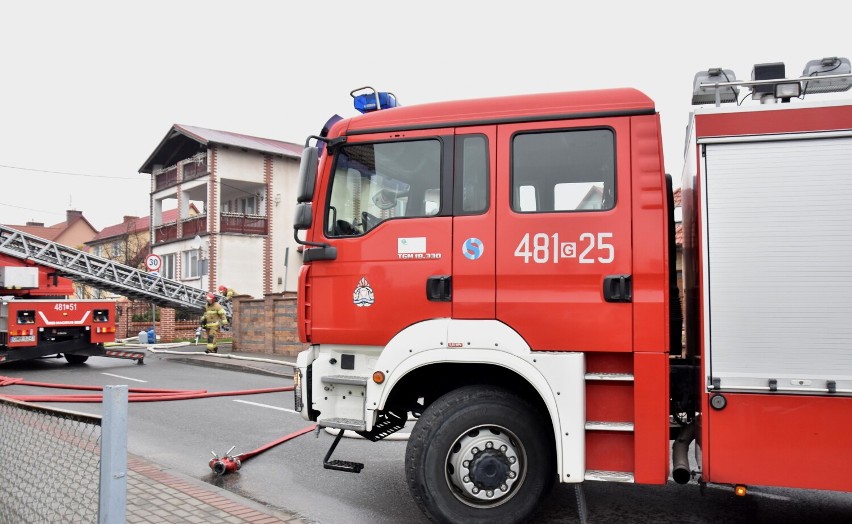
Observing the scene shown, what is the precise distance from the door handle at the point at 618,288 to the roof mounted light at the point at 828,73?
163 centimetres

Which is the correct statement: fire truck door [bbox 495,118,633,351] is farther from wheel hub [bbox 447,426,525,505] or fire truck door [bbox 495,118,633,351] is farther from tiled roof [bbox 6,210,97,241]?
tiled roof [bbox 6,210,97,241]

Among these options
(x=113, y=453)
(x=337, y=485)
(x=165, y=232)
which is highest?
(x=165, y=232)

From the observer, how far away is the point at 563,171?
4.45 meters

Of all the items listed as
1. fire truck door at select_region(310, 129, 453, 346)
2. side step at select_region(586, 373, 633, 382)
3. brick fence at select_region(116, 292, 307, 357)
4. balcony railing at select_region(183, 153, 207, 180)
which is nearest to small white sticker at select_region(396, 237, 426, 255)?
fire truck door at select_region(310, 129, 453, 346)

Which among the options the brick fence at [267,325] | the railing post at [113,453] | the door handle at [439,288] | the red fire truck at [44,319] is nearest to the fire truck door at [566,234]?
the door handle at [439,288]

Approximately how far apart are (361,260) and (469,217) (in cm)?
84

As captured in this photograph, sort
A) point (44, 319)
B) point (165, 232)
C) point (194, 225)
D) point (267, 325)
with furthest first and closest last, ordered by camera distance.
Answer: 1. point (165, 232)
2. point (194, 225)
3. point (267, 325)
4. point (44, 319)

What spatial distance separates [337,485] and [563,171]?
3.20 meters

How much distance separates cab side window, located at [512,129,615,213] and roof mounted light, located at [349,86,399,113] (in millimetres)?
1297

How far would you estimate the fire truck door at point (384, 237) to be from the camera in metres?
4.59

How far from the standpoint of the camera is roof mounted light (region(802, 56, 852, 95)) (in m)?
4.23

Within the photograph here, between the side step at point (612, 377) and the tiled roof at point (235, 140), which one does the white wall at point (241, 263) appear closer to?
the tiled roof at point (235, 140)

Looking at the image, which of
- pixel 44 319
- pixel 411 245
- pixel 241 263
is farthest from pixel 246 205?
pixel 411 245

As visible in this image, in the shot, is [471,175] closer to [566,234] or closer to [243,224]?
[566,234]
